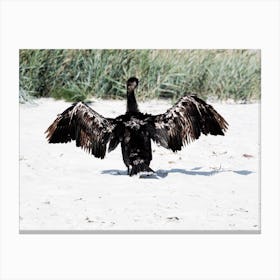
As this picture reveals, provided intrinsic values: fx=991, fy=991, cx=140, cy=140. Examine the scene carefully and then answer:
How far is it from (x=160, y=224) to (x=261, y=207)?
75 cm

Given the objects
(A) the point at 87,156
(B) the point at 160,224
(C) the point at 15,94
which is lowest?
(B) the point at 160,224

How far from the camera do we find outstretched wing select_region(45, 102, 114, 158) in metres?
7.23

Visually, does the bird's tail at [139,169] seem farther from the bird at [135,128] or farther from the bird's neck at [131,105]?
the bird's neck at [131,105]

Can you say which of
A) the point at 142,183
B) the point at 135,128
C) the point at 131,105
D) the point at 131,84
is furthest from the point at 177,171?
the point at 131,84

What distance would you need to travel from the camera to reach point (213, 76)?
7.45 m

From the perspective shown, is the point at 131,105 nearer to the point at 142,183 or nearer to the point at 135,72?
the point at 135,72

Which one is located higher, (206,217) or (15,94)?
(15,94)

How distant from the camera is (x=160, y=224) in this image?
7.02 meters

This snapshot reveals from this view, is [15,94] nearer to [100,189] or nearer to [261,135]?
[100,189]

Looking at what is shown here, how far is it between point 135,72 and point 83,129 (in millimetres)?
583

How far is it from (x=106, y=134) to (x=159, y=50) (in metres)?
0.74

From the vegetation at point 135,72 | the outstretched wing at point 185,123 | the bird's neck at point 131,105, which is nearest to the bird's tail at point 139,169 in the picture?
the outstretched wing at point 185,123

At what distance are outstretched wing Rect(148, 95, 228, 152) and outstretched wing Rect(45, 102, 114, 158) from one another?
1.21ft

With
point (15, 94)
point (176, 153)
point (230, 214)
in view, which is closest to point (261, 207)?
point (230, 214)
